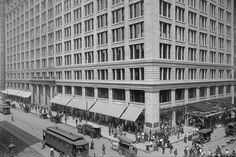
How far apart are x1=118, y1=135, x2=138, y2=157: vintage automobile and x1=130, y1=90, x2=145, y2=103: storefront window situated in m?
12.1

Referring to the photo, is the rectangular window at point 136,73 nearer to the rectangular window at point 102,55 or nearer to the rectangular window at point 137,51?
the rectangular window at point 137,51

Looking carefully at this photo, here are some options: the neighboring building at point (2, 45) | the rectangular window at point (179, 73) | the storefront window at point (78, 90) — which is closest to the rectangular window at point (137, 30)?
the rectangular window at point (179, 73)

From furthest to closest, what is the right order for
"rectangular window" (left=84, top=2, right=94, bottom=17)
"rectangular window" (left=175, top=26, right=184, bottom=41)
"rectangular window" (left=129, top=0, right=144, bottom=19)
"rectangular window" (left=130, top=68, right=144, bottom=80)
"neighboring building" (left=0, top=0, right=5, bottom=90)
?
"neighboring building" (left=0, top=0, right=5, bottom=90) → "rectangular window" (left=84, top=2, right=94, bottom=17) → "rectangular window" (left=175, top=26, right=184, bottom=41) → "rectangular window" (left=129, top=0, right=144, bottom=19) → "rectangular window" (left=130, top=68, right=144, bottom=80)

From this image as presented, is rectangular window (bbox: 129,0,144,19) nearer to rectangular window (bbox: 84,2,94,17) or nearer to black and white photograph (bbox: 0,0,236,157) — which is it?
black and white photograph (bbox: 0,0,236,157)

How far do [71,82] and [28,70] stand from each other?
1320 inches

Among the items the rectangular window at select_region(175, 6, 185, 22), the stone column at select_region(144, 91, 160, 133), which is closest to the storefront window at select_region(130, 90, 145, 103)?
the stone column at select_region(144, 91, 160, 133)

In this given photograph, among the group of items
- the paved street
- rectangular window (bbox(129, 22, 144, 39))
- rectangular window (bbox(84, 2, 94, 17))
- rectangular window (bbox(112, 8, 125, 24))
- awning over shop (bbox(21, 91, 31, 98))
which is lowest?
the paved street

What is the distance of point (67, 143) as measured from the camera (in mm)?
25516

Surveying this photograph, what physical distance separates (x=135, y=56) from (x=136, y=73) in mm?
3067

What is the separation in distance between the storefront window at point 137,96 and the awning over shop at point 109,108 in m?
2.38

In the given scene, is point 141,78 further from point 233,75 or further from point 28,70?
point 28,70

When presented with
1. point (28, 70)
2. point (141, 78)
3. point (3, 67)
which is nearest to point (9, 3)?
point (3, 67)

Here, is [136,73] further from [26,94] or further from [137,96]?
[26,94]

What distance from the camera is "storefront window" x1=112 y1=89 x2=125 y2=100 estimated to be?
136 feet
